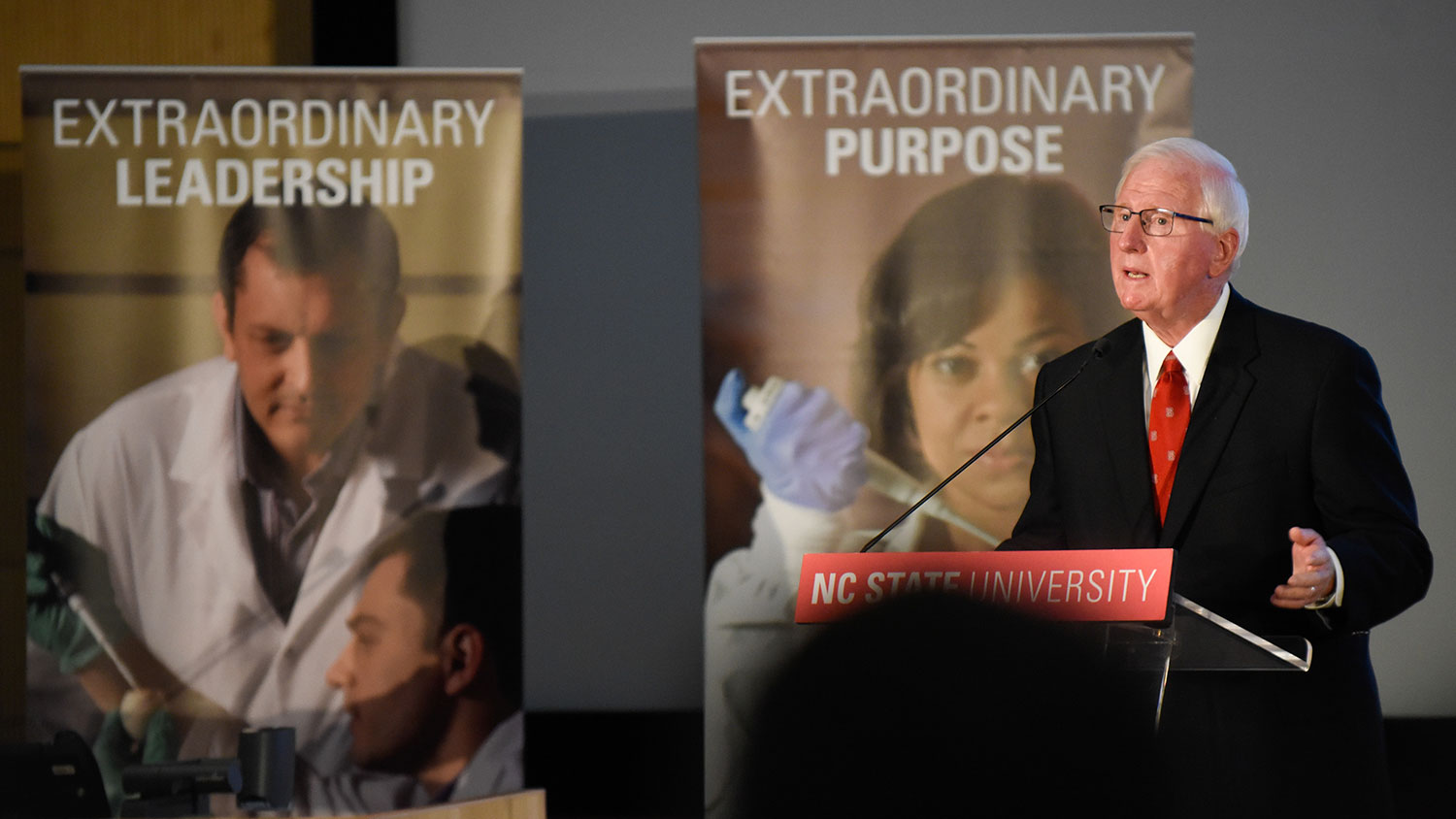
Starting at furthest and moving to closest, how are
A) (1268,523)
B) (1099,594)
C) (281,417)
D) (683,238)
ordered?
1. (683,238)
2. (281,417)
3. (1268,523)
4. (1099,594)

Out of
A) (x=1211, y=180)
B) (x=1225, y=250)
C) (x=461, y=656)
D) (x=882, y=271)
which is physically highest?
(x=882, y=271)

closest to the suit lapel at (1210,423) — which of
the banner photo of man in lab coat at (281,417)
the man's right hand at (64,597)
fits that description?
the banner photo of man in lab coat at (281,417)

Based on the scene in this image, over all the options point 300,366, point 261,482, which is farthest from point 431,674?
point 300,366

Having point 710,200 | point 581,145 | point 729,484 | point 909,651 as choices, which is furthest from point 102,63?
point 909,651

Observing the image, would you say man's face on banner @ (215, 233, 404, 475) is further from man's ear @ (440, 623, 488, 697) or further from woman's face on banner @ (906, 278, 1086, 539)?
woman's face on banner @ (906, 278, 1086, 539)

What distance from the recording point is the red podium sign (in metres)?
1.63

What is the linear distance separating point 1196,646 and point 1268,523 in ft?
1.67

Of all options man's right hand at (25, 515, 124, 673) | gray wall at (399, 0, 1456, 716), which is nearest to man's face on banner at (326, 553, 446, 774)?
man's right hand at (25, 515, 124, 673)

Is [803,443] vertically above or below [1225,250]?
below

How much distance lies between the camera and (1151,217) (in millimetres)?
2295

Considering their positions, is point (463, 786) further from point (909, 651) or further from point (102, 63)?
point (909, 651)

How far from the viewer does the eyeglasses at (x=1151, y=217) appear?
7.47ft

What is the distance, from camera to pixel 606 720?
207 inches

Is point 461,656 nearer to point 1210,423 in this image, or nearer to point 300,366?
point 300,366
